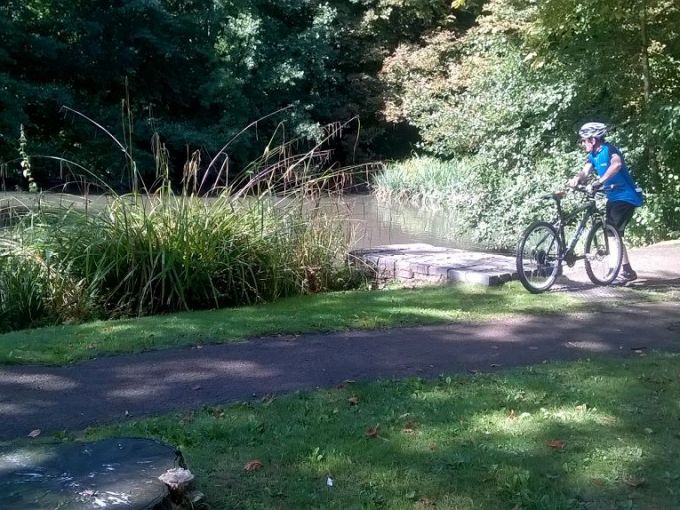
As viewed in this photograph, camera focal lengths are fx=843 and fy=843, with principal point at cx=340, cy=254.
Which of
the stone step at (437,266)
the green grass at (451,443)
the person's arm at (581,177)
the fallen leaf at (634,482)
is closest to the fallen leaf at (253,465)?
the green grass at (451,443)

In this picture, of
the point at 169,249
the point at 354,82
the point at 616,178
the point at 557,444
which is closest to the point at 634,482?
the point at 557,444

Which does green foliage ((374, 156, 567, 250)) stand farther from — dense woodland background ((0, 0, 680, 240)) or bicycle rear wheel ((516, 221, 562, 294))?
bicycle rear wheel ((516, 221, 562, 294))

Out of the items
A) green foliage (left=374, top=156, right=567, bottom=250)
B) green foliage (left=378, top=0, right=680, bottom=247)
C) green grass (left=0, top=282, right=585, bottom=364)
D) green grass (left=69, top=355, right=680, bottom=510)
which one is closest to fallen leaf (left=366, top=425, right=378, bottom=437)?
green grass (left=69, top=355, right=680, bottom=510)

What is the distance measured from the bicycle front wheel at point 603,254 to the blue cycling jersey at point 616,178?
0.38 m

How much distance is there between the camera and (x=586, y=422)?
16.5 ft

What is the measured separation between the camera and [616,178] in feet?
31.9

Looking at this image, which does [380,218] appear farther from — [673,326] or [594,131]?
[673,326]

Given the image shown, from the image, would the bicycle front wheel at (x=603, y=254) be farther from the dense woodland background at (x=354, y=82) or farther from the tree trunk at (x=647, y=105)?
the tree trunk at (x=647, y=105)

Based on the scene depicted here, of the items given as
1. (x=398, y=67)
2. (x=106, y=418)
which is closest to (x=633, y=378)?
(x=106, y=418)

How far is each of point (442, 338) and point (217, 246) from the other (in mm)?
3555

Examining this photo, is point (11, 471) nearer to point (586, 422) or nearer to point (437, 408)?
point (437, 408)

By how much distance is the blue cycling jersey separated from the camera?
31.7 ft

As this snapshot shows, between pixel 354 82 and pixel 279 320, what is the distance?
27.6 meters

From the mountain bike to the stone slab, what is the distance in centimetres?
637
